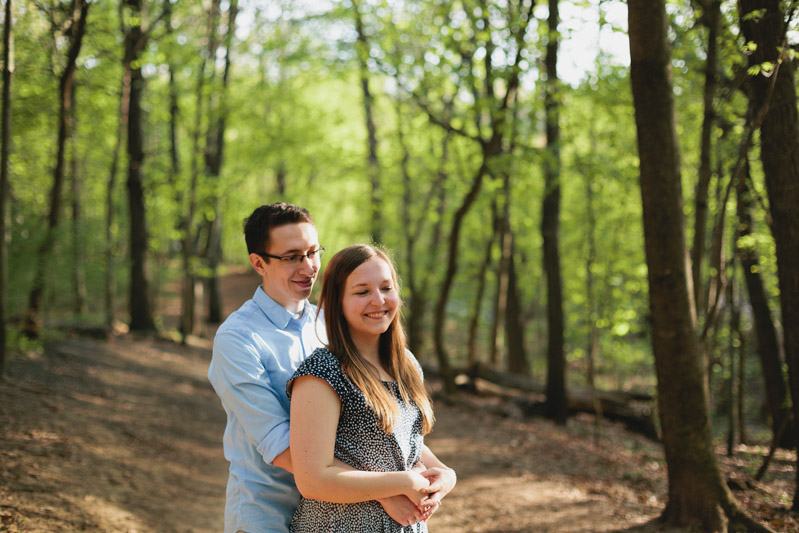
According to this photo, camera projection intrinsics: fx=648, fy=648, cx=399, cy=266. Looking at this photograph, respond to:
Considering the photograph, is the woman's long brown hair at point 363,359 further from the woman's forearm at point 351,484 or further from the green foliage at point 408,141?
the green foliage at point 408,141

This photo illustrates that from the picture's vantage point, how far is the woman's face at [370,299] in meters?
2.46

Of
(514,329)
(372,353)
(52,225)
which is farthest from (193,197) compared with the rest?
(372,353)

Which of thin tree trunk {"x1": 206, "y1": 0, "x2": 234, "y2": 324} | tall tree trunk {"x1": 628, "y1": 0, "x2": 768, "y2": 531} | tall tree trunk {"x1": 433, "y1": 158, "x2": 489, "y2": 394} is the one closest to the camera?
tall tree trunk {"x1": 628, "y1": 0, "x2": 768, "y2": 531}

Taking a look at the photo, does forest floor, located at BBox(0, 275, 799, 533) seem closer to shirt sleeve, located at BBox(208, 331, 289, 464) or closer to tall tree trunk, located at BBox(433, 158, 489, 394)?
tall tree trunk, located at BBox(433, 158, 489, 394)

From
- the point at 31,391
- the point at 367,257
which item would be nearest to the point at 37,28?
the point at 31,391

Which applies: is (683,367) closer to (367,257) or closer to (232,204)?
(367,257)

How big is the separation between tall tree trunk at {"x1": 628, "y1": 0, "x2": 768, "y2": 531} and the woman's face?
3876 millimetres

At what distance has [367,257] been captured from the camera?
2.53 m

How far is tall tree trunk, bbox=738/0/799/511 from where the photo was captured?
5848mm

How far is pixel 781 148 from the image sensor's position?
5875mm

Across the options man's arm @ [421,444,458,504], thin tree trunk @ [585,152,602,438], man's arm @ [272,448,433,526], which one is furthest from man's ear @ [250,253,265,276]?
thin tree trunk @ [585,152,602,438]

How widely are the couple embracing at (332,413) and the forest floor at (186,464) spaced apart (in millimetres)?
3244

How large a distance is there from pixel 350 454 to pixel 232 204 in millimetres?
20596

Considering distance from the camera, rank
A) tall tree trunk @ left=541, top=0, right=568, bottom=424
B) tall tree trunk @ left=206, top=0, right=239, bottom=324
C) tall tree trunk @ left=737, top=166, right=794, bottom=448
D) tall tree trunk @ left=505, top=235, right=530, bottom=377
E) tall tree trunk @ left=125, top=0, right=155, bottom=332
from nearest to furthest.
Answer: tall tree trunk @ left=737, top=166, right=794, bottom=448
tall tree trunk @ left=541, top=0, right=568, bottom=424
tall tree trunk @ left=125, top=0, right=155, bottom=332
tall tree trunk @ left=206, top=0, right=239, bottom=324
tall tree trunk @ left=505, top=235, right=530, bottom=377
